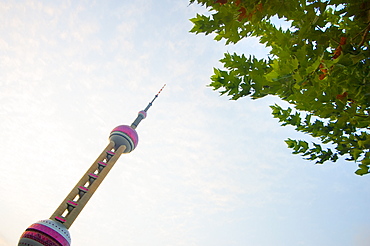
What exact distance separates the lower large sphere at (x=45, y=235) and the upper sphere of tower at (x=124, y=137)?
1700cm

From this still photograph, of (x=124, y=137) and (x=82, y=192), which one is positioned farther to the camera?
(x=124, y=137)

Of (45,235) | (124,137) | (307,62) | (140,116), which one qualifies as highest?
(140,116)

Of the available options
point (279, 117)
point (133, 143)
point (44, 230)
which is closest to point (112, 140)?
point (133, 143)

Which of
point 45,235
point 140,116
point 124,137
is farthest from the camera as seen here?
point 140,116

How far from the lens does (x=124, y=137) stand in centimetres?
3909

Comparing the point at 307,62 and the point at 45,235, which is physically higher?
the point at 307,62

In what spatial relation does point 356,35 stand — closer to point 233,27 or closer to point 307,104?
point 307,104

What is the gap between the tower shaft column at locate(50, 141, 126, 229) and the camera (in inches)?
1012

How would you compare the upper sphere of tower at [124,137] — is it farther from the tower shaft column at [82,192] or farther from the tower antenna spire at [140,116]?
the tower shaft column at [82,192]

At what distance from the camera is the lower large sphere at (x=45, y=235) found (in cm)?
2350

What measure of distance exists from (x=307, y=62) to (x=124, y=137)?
128 ft

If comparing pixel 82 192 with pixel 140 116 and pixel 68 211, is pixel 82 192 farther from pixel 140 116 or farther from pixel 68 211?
pixel 140 116

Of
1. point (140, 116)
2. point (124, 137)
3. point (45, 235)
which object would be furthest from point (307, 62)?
point (140, 116)

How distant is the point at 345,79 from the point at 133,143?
4019 centimetres
